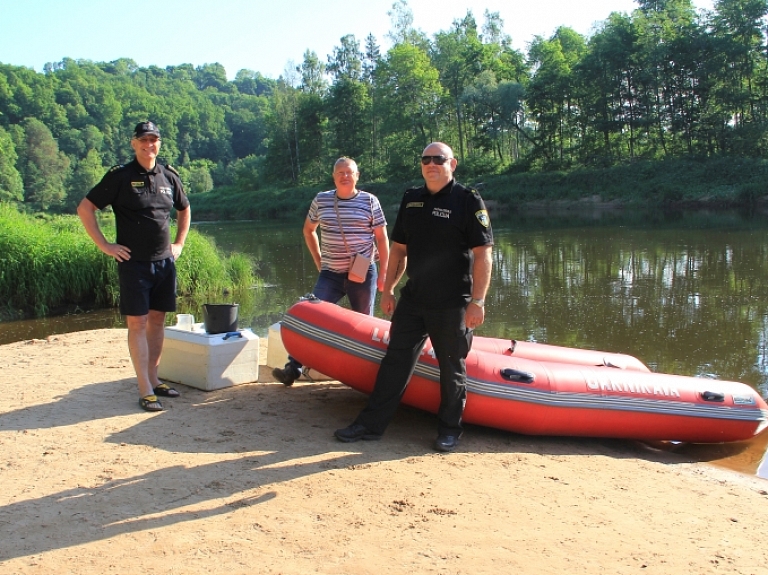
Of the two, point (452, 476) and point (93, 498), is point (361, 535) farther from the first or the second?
point (93, 498)

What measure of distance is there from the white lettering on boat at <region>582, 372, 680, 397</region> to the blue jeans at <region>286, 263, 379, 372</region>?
1.58m

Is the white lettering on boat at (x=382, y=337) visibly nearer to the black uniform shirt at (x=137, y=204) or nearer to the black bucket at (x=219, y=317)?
the black bucket at (x=219, y=317)

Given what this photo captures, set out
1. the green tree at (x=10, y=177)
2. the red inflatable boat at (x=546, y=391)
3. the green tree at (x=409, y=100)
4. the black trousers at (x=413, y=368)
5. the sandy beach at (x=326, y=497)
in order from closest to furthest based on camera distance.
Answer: the sandy beach at (x=326, y=497)
the black trousers at (x=413, y=368)
the red inflatable boat at (x=546, y=391)
the green tree at (x=409, y=100)
the green tree at (x=10, y=177)

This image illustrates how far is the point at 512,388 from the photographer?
4.31 m

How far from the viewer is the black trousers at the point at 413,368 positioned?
401cm

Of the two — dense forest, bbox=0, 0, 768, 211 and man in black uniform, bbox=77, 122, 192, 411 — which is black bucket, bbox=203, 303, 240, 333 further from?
dense forest, bbox=0, 0, 768, 211

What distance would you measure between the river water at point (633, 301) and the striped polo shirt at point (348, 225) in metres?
2.57

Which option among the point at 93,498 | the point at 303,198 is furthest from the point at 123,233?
the point at 303,198

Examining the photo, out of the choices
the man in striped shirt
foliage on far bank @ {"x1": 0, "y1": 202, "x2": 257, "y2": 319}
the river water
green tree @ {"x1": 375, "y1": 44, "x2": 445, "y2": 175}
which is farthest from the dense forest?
the man in striped shirt

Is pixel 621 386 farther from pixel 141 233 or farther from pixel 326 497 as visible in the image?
pixel 141 233

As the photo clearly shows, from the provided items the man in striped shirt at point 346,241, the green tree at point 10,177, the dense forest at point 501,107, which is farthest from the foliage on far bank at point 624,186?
the man in striped shirt at point 346,241

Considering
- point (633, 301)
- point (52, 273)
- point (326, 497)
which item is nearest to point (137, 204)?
point (326, 497)

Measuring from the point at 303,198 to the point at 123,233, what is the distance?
46182 millimetres

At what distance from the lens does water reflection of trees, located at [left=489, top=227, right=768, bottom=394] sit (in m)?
7.46
